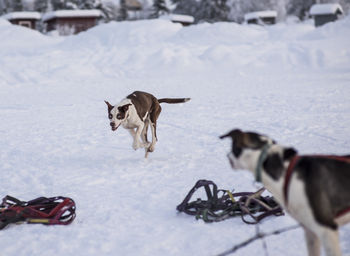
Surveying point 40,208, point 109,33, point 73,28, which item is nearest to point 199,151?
point 40,208

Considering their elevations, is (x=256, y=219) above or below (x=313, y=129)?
above

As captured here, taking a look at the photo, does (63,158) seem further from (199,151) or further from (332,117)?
(332,117)

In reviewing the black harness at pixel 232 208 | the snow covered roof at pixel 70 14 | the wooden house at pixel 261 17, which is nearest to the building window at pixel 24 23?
the snow covered roof at pixel 70 14

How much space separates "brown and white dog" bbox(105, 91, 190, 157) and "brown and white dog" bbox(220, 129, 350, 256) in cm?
503

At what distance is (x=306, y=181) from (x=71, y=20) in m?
44.7

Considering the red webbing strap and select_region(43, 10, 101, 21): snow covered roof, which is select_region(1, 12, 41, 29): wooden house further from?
the red webbing strap

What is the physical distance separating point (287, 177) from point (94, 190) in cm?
407

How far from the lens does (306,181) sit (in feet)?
7.73

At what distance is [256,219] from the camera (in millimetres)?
4281

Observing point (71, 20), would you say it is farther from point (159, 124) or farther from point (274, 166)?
point (274, 166)

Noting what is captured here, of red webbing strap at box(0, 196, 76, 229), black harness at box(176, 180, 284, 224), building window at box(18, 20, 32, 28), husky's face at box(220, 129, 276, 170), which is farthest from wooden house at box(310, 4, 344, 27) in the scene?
husky's face at box(220, 129, 276, 170)

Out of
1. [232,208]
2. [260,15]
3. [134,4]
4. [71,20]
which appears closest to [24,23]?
[71,20]

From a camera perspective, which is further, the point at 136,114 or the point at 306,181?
the point at 136,114

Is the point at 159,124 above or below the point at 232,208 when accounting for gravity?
below
